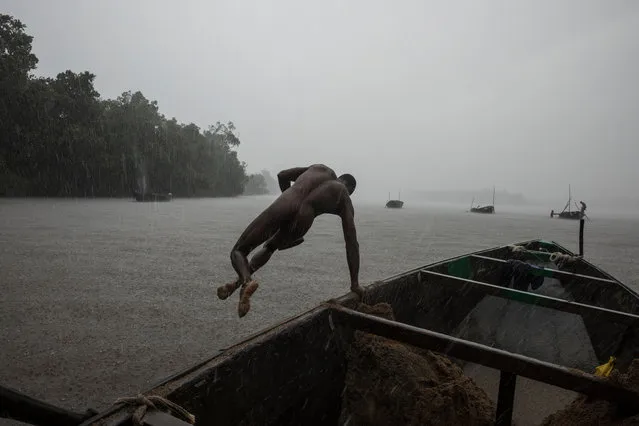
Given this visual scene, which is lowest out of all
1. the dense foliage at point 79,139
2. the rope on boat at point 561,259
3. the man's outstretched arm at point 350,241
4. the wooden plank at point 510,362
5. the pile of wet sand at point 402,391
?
the pile of wet sand at point 402,391

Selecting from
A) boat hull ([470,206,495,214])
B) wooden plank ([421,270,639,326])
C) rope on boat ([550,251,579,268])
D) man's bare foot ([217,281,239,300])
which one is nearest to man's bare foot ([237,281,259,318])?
man's bare foot ([217,281,239,300])

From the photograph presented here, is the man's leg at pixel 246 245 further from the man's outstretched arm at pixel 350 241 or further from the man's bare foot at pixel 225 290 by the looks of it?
the man's outstretched arm at pixel 350 241

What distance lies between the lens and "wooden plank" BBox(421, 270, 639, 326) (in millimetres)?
3195

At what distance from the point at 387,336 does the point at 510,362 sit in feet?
2.54

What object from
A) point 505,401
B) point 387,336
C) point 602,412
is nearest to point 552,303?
point 602,412

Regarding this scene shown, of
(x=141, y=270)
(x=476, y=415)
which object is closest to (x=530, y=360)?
(x=476, y=415)

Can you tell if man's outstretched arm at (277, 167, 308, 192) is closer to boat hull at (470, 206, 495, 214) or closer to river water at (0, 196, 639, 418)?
river water at (0, 196, 639, 418)

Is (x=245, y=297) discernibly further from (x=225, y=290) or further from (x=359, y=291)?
(x=359, y=291)

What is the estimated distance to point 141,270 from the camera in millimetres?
9047

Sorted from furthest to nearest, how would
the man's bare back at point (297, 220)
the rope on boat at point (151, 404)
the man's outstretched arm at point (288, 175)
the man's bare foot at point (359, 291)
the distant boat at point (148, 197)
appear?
the distant boat at point (148, 197) → the man's outstretched arm at point (288, 175) → the man's bare foot at point (359, 291) → the man's bare back at point (297, 220) → the rope on boat at point (151, 404)

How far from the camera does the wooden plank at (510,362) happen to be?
203 centimetres

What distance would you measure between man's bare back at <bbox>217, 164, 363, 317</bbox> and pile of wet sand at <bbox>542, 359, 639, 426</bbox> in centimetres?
175

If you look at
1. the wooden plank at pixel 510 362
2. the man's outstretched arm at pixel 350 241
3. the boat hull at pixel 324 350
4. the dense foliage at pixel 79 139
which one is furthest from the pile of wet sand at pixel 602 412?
the dense foliage at pixel 79 139

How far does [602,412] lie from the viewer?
7.82ft
